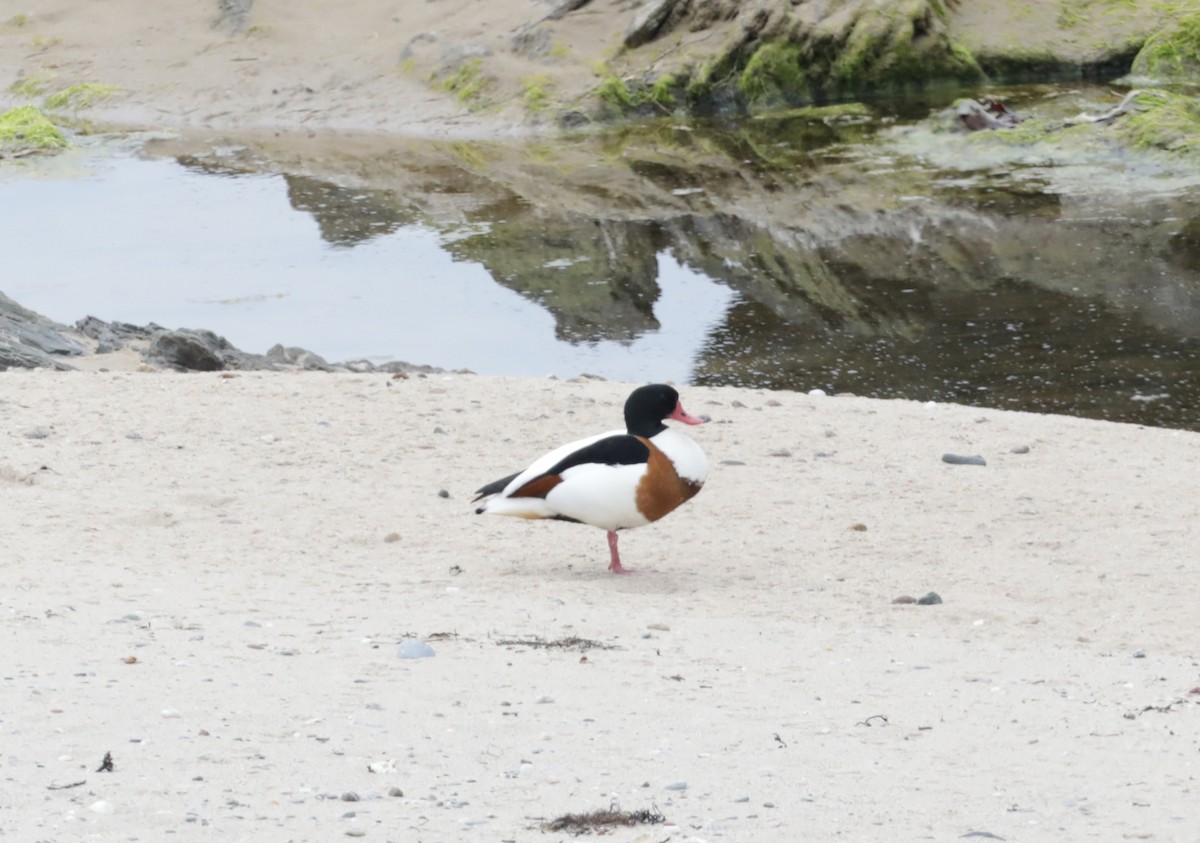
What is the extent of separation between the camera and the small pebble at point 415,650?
186 inches

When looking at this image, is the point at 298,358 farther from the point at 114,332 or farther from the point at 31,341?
the point at 31,341

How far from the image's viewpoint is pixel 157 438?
7.72 metres

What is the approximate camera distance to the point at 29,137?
804 inches

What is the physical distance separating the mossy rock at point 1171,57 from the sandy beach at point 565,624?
1303 centimetres

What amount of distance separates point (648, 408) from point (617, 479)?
1.17 feet

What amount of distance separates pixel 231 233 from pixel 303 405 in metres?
7.65

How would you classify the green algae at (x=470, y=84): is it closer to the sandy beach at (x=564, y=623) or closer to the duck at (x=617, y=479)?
the sandy beach at (x=564, y=623)

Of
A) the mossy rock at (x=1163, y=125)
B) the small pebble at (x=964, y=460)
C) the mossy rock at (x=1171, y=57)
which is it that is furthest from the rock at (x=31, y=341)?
the mossy rock at (x=1171, y=57)

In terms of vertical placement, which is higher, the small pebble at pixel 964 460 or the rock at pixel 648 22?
the rock at pixel 648 22

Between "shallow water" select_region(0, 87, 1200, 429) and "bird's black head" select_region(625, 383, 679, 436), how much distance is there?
398cm


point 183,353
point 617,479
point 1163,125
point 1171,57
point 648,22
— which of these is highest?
point 648,22

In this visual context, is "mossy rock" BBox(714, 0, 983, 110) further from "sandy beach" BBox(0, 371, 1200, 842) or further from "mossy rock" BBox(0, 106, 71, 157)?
"sandy beach" BBox(0, 371, 1200, 842)

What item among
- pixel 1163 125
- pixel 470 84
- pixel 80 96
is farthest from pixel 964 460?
pixel 80 96

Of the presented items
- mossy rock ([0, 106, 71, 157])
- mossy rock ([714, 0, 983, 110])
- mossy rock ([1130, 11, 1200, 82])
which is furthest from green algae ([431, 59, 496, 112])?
mossy rock ([1130, 11, 1200, 82])
